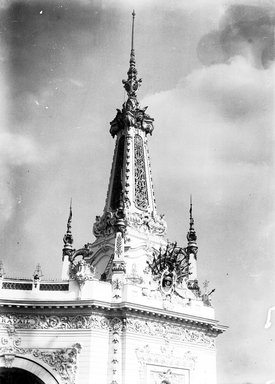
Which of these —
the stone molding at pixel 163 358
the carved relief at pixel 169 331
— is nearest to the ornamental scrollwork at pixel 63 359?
the carved relief at pixel 169 331

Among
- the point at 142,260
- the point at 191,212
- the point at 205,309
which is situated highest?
the point at 191,212

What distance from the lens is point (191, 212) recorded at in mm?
33031

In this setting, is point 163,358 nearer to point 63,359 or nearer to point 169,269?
point 169,269

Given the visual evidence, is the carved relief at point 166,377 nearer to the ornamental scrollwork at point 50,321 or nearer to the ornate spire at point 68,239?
the ornamental scrollwork at point 50,321

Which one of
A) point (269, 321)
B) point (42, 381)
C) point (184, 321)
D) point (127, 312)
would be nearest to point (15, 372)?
point (42, 381)

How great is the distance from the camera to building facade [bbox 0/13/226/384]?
2398 centimetres

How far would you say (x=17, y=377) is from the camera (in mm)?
25031

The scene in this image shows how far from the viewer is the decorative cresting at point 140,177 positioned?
31.9 metres

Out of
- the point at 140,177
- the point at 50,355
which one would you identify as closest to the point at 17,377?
the point at 50,355

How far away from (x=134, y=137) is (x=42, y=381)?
15.9 meters

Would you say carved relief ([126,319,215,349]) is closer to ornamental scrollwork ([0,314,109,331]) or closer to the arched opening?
ornamental scrollwork ([0,314,109,331])

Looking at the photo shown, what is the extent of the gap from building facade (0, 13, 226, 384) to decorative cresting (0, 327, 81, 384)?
0.14ft

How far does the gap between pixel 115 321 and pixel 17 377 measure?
511 cm

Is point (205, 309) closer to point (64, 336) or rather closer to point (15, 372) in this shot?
point (64, 336)
